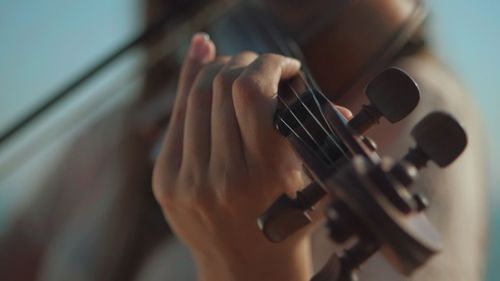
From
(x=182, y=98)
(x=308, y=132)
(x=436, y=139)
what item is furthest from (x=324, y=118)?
(x=182, y=98)

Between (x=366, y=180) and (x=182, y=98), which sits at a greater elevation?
Result: (x=182, y=98)

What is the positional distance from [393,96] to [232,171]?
178 millimetres

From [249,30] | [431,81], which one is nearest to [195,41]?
[249,30]

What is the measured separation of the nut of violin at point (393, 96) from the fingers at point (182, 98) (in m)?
0.26

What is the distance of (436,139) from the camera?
347 mm

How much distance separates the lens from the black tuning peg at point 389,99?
1.28 ft

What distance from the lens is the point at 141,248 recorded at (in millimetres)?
867

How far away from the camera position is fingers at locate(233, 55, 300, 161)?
516 mm

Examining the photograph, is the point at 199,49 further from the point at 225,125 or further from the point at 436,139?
the point at 436,139

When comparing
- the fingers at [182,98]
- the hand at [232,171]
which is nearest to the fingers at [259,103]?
the hand at [232,171]

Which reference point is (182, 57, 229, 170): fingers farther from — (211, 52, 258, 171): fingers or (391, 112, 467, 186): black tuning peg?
(391, 112, 467, 186): black tuning peg

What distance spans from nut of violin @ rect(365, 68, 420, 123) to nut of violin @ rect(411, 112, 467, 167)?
44 millimetres

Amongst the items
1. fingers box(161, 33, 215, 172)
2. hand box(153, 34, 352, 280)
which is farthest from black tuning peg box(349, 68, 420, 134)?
fingers box(161, 33, 215, 172)

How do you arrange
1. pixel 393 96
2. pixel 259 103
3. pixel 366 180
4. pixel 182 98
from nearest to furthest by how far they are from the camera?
1. pixel 366 180
2. pixel 393 96
3. pixel 259 103
4. pixel 182 98
